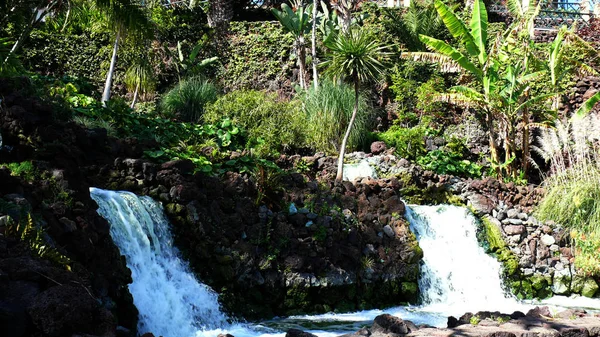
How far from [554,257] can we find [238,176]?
6.39 m

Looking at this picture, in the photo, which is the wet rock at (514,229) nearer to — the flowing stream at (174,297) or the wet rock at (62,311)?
the flowing stream at (174,297)

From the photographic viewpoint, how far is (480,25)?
616 inches

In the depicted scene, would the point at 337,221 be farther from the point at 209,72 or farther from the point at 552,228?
the point at 209,72

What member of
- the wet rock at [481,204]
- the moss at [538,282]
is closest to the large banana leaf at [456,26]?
the wet rock at [481,204]

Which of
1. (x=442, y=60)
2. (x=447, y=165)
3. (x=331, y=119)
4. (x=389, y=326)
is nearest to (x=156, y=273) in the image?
(x=389, y=326)

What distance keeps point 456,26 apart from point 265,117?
4.98m

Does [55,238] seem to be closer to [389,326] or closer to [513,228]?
[389,326]

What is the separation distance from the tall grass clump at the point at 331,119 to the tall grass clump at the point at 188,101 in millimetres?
2941

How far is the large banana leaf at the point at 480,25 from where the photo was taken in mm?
15578

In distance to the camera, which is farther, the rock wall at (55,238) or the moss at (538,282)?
the moss at (538,282)

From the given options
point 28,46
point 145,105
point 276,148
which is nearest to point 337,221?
point 276,148

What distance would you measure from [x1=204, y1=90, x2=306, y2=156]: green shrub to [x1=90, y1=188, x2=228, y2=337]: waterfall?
6.45m

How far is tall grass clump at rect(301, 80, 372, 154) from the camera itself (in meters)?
16.5

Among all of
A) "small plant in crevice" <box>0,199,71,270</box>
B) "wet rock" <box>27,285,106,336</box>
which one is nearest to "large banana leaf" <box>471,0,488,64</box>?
"small plant in crevice" <box>0,199,71,270</box>
